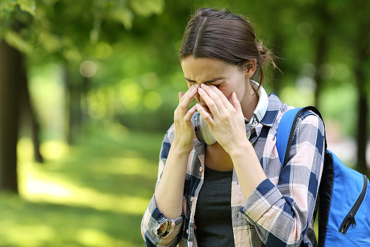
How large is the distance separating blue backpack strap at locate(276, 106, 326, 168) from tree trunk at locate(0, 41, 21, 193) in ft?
23.5

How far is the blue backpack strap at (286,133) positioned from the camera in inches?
66.9

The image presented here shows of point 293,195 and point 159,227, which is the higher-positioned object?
point 293,195

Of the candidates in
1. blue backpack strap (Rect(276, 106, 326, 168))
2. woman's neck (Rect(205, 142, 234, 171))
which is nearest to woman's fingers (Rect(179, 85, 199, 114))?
woman's neck (Rect(205, 142, 234, 171))

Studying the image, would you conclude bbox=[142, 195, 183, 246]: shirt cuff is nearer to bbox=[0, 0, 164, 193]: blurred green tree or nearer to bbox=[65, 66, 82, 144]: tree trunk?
bbox=[0, 0, 164, 193]: blurred green tree

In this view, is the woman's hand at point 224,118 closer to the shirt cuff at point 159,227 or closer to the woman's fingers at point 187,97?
the woman's fingers at point 187,97

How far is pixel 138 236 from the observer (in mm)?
6188

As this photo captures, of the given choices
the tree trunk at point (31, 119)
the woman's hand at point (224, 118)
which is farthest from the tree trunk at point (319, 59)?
the woman's hand at point (224, 118)

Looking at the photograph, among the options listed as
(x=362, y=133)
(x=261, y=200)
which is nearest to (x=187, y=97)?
(x=261, y=200)

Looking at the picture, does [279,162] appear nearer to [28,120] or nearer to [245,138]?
[245,138]

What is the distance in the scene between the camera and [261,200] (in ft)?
5.22

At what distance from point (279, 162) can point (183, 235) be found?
21.7 inches

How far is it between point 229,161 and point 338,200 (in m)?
0.48

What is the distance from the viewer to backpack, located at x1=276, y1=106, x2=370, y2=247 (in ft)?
5.47

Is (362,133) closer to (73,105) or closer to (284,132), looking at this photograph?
(284,132)
